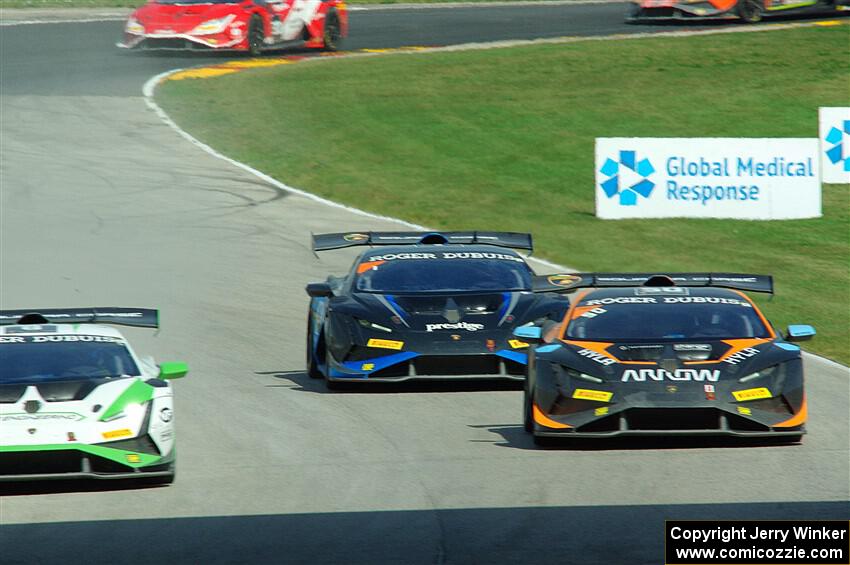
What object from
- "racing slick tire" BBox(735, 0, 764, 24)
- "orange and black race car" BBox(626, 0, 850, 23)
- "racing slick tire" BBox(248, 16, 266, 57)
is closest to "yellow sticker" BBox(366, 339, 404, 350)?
"racing slick tire" BBox(248, 16, 266, 57)

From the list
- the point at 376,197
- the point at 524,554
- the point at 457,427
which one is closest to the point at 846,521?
the point at 524,554

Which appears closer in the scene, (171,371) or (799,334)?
(171,371)

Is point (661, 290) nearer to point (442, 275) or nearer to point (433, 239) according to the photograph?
point (442, 275)

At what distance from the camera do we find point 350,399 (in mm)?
15344

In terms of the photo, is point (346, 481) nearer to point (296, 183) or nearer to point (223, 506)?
point (223, 506)

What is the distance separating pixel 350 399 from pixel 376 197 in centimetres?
1347

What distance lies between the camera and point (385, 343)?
15.3 meters

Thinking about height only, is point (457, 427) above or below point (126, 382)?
below

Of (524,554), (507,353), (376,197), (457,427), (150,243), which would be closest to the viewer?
(524,554)

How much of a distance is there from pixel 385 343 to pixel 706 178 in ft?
40.4

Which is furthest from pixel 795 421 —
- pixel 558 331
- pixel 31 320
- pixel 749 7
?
pixel 749 7

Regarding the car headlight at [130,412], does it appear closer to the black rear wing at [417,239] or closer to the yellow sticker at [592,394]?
the yellow sticker at [592,394]

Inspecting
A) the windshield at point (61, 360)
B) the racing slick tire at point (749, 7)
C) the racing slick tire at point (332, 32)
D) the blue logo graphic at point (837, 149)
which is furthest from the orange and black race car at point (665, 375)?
the racing slick tire at point (749, 7)

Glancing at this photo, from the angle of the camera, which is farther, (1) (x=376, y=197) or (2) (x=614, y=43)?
(2) (x=614, y=43)
